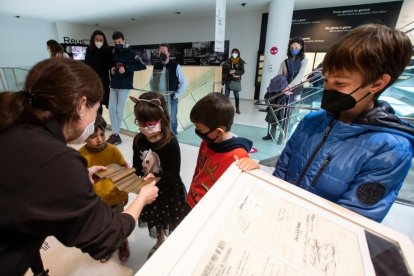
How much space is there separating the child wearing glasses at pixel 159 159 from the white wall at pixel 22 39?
32.2 feet

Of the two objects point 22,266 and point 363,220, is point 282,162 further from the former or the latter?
point 22,266

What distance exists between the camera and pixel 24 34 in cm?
804

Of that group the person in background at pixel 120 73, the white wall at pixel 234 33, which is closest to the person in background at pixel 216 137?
the person in background at pixel 120 73

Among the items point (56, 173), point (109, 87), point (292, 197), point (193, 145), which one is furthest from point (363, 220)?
point (109, 87)

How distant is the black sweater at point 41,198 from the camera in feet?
1.66

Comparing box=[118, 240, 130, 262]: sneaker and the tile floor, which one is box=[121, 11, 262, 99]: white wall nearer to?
the tile floor

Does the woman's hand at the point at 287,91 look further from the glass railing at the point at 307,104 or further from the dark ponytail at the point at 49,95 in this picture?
the dark ponytail at the point at 49,95

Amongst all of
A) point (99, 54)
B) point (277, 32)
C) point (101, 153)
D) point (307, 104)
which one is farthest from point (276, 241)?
point (277, 32)

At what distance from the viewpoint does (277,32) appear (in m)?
5.34

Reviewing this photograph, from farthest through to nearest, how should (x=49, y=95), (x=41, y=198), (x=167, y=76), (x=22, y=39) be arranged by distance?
(x=22, y=39), (x=167, y=76), (x=49, y=95), (x=41, y=198)

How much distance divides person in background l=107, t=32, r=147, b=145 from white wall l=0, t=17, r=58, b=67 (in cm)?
763

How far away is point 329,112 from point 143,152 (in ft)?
3.52

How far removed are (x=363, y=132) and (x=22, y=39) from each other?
11.1 m

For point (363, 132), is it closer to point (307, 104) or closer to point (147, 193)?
point (147, 193)
